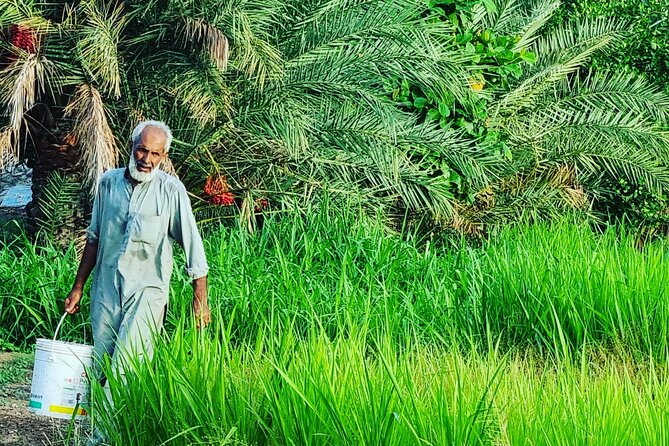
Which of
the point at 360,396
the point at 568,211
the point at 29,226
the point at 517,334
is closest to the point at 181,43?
the point at 29,226

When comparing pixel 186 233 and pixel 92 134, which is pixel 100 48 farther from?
pixel 186 233

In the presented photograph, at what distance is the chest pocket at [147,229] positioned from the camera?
498 centimetres

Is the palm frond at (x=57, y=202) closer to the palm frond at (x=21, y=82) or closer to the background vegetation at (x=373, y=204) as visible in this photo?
the background vegetation at (x=373, y=204)

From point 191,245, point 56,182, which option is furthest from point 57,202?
point 191,245

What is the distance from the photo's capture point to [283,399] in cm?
414

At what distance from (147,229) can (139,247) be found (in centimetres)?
8

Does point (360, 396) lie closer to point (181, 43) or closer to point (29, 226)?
point (181, 43)

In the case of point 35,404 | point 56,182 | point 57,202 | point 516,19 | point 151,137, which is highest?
point 516,19

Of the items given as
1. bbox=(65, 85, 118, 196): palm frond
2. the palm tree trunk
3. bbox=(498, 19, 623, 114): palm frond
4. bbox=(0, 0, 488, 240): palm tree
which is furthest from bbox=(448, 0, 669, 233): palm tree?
bbox=(65, 85, 118, 196): palm frond

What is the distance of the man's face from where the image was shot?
4.94 m

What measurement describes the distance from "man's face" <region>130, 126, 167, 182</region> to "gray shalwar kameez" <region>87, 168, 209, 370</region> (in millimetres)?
63

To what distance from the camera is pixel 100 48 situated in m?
7.66

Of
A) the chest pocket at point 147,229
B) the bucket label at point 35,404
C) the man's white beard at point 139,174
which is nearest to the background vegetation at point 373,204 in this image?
the bucket label at point 35,404

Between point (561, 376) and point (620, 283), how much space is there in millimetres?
2058
